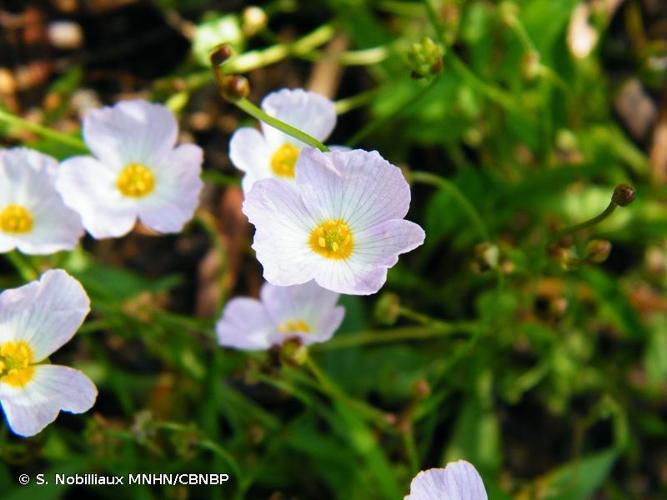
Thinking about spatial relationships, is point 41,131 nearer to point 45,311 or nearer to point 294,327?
point 45,311

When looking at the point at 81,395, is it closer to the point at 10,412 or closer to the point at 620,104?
the point at 10,412

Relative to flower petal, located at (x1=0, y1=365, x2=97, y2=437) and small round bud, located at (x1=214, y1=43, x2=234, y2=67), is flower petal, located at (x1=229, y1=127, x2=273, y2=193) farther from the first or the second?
flower petal, located at (x1=0, y1=365, x2=97, y2=437)

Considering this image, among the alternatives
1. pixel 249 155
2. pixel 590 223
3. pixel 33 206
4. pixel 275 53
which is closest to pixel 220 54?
pixel 249 155

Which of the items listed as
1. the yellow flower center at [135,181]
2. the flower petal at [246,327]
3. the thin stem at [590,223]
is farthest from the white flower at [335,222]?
the yellow flower center at [135,181]

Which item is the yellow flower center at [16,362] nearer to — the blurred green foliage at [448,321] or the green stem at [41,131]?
the blurred green foliage at [448,321]

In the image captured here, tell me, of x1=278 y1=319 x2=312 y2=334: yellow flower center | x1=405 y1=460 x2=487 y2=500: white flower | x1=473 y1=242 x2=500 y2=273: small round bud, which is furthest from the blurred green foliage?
x1=405 y1=460 x2=487 y2=500: white flower

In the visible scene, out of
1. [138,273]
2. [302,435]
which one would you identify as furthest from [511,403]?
[138,273]
